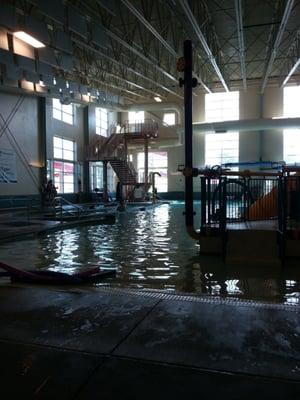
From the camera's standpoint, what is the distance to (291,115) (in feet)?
103

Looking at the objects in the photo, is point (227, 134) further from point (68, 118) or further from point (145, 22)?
point (145, 22)

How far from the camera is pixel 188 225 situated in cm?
822

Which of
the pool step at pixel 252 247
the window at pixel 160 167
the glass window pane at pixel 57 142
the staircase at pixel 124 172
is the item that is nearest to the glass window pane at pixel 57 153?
the glass window pane at pixel 57 142

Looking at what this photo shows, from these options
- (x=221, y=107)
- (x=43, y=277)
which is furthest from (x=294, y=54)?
(x=43, y=277)

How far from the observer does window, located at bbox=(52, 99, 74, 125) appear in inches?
1062

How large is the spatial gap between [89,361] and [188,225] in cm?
567

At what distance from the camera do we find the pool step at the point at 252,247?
7.30 m

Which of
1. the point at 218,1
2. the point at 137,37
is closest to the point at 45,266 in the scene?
the point at 218,1

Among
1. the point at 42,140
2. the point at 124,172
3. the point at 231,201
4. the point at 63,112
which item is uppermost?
the point at 63,112

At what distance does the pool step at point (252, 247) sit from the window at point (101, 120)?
2695cm

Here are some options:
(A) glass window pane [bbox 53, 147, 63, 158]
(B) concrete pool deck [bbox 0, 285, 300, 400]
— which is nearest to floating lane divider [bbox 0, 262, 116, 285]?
(B) concrete pool deck [bbox 0, 285, 300, 400]

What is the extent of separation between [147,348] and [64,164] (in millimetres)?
26375

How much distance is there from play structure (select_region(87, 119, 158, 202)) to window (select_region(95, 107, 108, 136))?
1.82 m

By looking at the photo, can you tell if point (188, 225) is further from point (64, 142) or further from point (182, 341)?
point (64, 142)
